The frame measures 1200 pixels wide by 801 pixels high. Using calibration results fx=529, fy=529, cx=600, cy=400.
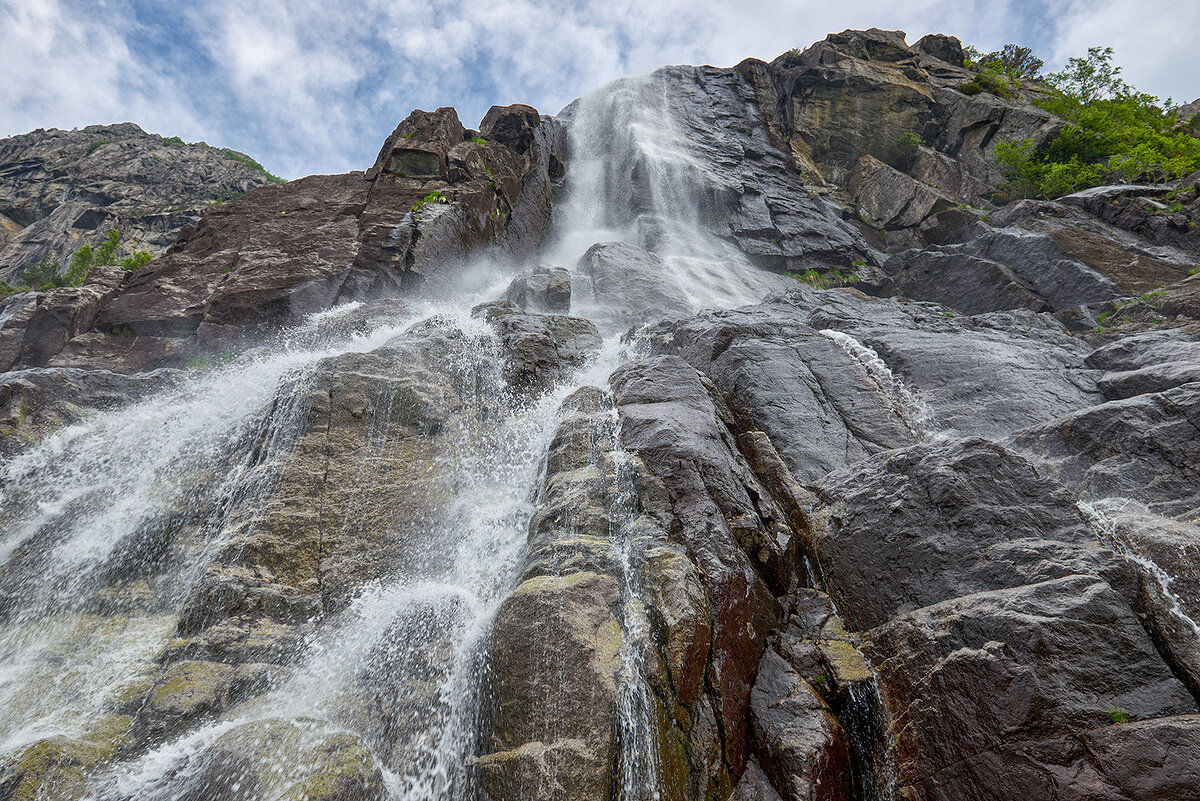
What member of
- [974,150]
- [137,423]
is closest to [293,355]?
[137,423]

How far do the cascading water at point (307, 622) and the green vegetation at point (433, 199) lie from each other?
20.1 ft

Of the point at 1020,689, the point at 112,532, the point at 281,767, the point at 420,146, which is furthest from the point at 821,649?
the point at 420,146

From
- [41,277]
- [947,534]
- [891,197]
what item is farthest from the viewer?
[41,277]

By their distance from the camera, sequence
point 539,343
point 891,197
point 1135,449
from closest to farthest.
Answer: point 1135,449
point 539,343
point 891,197

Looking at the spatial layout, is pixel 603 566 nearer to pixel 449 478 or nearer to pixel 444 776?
pixel 444 776

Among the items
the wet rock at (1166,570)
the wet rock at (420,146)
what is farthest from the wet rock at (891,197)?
the wet rock at (1166,570)

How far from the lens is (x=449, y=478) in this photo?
28.0 ft

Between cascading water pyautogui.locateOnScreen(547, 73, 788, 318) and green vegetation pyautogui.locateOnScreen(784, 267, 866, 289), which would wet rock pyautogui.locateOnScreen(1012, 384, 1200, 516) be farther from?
green vegetation pyautogui.locateOnScreen(784, 267, 866, 289)

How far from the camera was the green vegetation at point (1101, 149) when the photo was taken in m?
21.6

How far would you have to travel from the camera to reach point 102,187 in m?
42.7

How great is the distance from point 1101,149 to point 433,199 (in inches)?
1188

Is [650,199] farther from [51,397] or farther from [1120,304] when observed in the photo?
[51,397]

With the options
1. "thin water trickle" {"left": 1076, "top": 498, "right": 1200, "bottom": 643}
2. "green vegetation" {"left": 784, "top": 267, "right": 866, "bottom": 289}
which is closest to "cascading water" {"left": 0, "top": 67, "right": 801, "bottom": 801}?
"thin water trickle" {"left": 1076, "top": 498, "right": 1200, "bottom": 643}

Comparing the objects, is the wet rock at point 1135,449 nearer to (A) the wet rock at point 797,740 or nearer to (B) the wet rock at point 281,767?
(A) the wet rock at point 797,740
